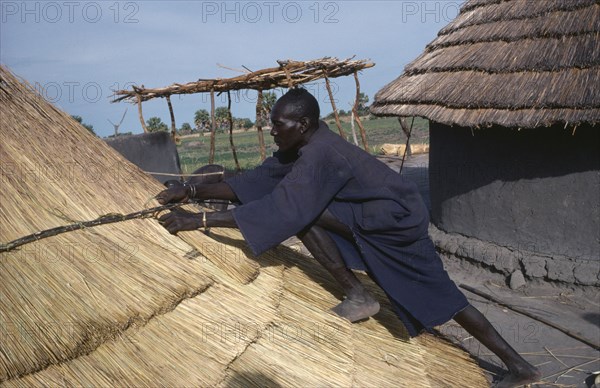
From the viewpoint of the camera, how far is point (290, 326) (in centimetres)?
241

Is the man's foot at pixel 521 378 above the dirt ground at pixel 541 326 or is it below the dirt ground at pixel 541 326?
above

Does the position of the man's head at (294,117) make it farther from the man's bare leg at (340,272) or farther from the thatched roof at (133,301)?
the thatched roof at (133,301)

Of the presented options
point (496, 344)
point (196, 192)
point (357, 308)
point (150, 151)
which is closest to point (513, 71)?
point (496, 344)

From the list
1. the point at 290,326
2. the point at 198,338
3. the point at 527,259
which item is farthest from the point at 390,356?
the point at 527,259

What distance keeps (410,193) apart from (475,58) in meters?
3.12

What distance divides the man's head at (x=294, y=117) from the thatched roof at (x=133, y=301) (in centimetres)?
62

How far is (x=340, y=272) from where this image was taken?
273 centimetres

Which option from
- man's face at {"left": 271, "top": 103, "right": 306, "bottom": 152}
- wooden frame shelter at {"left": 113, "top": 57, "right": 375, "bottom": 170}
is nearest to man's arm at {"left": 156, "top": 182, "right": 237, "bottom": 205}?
man's face at {"left": 271, "top": 103, "right": 306, "bottom": 152}

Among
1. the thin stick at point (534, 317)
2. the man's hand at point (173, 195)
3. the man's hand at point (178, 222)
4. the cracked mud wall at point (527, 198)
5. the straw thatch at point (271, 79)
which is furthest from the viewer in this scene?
the straw thatch at point (271, 79)

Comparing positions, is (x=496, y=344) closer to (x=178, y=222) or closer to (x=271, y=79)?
(x=178, y=222)

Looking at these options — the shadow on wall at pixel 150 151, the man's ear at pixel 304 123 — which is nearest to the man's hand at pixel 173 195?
the man's ear at pixel 304 123

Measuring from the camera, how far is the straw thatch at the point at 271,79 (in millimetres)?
7098

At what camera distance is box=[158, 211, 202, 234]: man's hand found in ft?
7.67

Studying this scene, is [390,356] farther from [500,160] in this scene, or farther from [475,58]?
[475,58]
